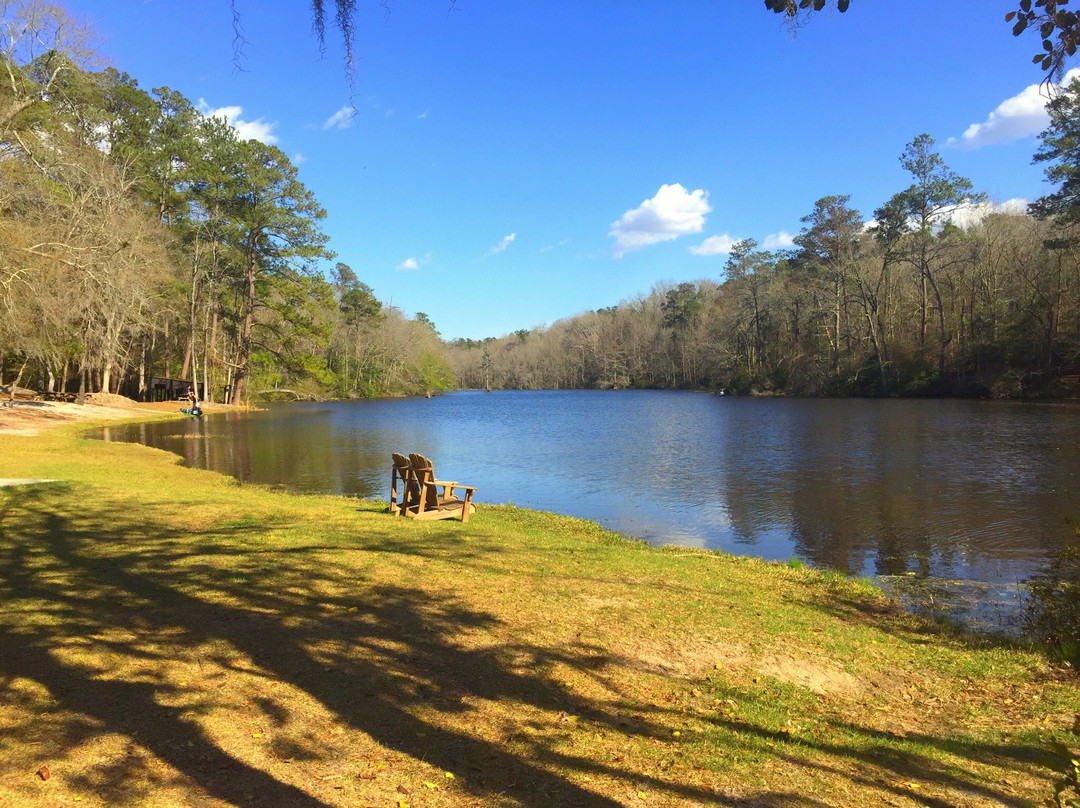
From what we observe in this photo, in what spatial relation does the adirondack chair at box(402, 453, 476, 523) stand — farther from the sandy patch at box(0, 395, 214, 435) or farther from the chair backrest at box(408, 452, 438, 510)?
the sandy patch at box(0, 395, 214, 435)

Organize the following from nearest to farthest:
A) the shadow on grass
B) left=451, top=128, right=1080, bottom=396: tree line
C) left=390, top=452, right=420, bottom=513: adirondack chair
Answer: the shadow on grass → left=390, top=452, right=420, bottom=513: adirondack chair → left=451, top=128, right=1080, bottom=396: tree line

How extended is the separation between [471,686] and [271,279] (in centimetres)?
5155

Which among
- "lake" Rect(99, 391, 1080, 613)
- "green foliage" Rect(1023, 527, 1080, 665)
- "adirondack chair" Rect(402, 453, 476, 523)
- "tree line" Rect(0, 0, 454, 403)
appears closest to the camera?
"green foliage" Rect(1023, 527, 1080, 665)

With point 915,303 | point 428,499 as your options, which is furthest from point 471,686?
point 915,303

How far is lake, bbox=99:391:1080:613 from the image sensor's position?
12.2m

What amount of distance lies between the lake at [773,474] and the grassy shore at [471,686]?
4721mm

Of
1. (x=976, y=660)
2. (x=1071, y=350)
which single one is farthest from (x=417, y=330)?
(x=976, y=660)

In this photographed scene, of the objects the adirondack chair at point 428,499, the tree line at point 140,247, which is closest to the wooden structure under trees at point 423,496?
the adirondack chair at point 428,499

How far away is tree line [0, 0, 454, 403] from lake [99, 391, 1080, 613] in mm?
6365

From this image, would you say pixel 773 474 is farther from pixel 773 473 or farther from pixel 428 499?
pixel 428 499

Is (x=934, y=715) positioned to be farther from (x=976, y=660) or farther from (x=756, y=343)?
(x=756, y=343)

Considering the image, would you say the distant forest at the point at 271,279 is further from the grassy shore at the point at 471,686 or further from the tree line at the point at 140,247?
the grassy shore at the point at 471,686

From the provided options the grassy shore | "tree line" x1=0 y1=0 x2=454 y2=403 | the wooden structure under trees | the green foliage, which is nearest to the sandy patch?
"tree line" x1=0 y1=0 x2=454 y2=403

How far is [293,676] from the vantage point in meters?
4.38
